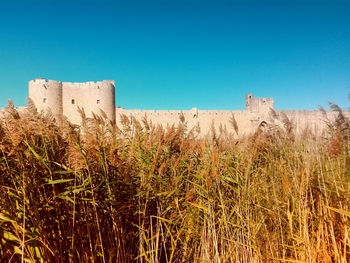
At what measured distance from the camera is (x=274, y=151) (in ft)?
8.48

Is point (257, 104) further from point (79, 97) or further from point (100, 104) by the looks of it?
point (79, 97)

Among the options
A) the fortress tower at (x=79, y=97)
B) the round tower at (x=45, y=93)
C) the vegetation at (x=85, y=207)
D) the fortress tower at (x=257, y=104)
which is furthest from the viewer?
the fortress tower at (x=257, y=104)

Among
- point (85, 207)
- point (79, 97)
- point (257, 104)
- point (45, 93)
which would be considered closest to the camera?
point (85, 207)

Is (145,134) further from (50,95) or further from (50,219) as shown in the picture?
(50,95)

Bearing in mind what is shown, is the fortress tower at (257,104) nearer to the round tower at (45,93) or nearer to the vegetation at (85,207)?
the round tower at (45,93)

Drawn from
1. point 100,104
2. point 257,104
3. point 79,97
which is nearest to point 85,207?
point 100,104

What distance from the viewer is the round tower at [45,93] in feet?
53.5

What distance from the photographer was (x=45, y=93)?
16.5 meters

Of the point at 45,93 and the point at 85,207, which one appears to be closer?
the point at 85,207

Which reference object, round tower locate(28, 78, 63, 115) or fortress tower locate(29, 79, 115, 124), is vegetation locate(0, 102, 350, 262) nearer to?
fortress tower locate(29, 79, 115, 124)

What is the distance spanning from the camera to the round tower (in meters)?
16.3

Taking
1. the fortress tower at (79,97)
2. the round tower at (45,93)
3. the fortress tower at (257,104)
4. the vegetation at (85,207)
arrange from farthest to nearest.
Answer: the fortress tower at (257,104) < the fortress tower at (79,97) < the round tower at (45,93) < the vegetation at (85,207)

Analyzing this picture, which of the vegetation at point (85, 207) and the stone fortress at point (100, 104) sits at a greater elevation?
the stone fortress at point (100, 104)

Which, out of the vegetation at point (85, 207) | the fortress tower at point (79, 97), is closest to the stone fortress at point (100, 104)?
the fortress tower at point (79, 97)
